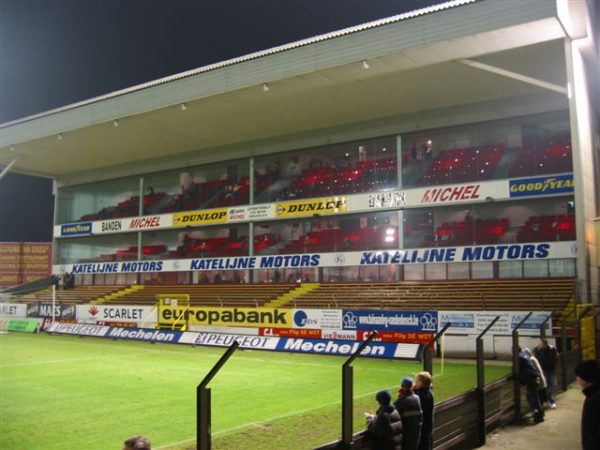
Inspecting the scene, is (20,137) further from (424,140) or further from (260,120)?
(424,140)

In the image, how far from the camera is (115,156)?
42094 mm

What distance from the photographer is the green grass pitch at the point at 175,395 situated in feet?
32.3

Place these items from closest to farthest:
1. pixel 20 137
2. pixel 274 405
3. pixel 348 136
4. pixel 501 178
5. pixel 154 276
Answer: pixel 274 405 → pixel 501 178 → pixel 348 136 → pixel 20 137 → pixel 154 276

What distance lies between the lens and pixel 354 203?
3225 cm

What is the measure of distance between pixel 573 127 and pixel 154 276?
2828 centimetres

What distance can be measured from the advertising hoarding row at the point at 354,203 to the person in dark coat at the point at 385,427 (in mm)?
22278

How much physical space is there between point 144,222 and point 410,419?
36.8 meters

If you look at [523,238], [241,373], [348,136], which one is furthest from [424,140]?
[241,373]

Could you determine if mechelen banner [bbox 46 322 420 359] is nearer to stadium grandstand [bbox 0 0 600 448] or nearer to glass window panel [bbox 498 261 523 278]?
stadium grandstand [bbox 0 0 600 448]

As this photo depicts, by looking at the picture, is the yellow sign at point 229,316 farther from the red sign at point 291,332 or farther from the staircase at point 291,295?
the staircase at point 291,295

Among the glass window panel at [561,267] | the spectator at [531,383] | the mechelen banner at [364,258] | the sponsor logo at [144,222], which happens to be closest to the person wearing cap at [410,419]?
the spectator at [531,383]

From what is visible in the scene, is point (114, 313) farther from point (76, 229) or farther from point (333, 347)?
point (333, 347)

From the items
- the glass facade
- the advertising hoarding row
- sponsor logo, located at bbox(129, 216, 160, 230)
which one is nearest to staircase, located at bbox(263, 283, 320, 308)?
the glass facade

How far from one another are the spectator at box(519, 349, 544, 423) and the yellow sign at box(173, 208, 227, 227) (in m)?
27.5
